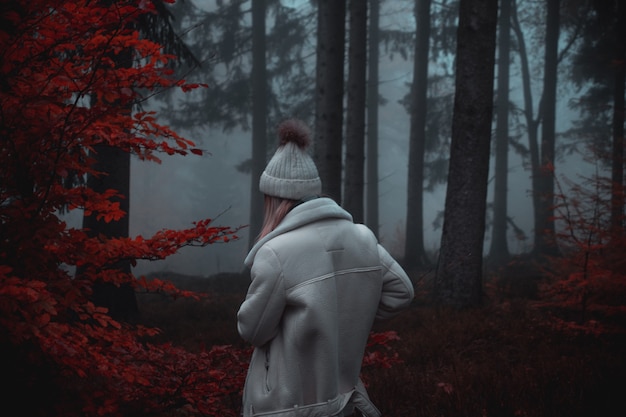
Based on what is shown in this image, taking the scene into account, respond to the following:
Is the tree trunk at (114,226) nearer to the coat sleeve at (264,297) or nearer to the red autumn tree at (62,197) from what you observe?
the red autumn tree at (62,197)

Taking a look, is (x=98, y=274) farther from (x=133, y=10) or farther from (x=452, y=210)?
(x=452, y=210)

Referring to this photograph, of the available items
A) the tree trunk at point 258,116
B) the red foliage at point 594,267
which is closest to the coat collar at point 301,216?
the red foliage at point 594,267

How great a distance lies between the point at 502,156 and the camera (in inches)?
884

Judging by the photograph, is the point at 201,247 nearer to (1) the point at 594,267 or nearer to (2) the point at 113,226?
(2) the point at 113,226

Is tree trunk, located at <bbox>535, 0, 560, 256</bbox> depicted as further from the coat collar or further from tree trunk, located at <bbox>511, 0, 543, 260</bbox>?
the coat collar

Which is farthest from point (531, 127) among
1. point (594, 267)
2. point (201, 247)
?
point (201, 247)

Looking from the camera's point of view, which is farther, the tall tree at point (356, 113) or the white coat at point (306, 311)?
the tall tree at point (356, 113)

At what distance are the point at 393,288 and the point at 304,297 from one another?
0.67 metres

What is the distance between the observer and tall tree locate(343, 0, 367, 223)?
12094 millimetres

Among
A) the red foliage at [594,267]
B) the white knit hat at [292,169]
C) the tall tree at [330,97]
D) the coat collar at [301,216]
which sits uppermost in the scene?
the tall tree at [330,97]

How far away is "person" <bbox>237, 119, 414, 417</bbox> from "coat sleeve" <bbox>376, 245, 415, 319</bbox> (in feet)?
0.28

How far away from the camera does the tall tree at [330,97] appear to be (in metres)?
9.44

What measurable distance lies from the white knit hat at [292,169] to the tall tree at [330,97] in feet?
21.2

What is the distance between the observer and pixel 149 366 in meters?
3.92
